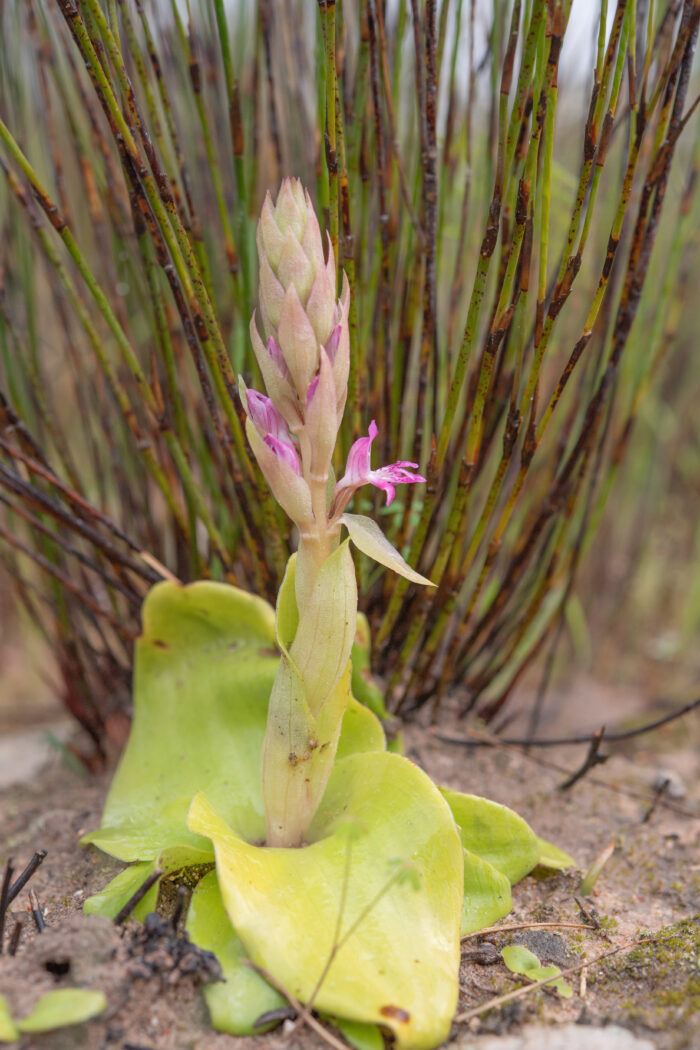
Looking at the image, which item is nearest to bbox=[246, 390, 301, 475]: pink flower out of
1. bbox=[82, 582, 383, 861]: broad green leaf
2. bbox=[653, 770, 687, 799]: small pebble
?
bbox=[82, 582, 383, 861]: broad green leaf

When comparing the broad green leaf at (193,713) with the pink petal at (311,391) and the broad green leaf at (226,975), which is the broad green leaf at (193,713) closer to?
the broad green leaf at (226,975)

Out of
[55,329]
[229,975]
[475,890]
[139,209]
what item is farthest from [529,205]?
[55,329]

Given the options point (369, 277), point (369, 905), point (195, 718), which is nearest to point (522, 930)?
point (369, 905)

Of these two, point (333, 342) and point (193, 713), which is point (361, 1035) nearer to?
point (193, 713)

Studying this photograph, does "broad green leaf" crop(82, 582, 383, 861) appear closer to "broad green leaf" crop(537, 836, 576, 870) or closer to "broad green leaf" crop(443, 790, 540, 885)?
"broad green leaf" crop(443, 790, 540, 885)

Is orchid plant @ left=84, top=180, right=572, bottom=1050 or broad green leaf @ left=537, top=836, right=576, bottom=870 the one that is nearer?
orchid plant @ left=84, top=180, right=572, bottom=1050

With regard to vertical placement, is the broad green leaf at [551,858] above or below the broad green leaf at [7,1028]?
below

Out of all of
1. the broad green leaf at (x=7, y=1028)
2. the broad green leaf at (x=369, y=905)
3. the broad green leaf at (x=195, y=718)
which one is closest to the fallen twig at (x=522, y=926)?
the broad green leaf at (x=369, y=905)
